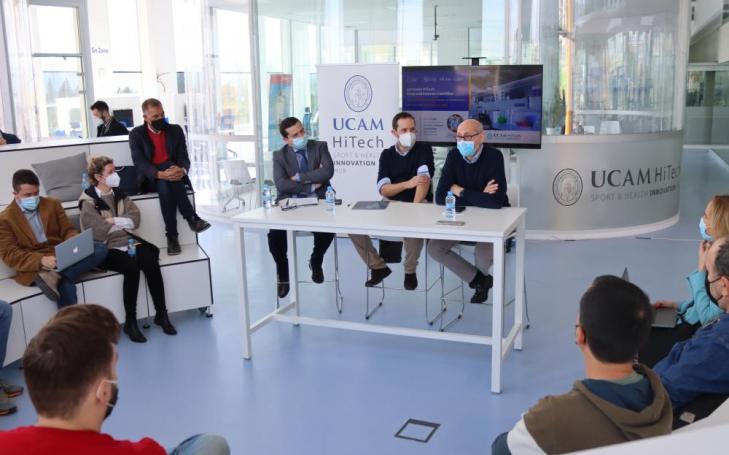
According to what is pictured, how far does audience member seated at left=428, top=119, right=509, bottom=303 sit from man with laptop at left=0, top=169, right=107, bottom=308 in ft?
7.91

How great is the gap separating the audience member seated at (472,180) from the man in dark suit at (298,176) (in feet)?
3.52

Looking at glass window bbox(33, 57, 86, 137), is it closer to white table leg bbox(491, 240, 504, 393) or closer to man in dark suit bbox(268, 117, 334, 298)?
man in dark suit bbox(268, 117, 334, 298)

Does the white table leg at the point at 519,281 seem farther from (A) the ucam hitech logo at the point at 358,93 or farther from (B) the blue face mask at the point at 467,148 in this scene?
(A) the ucam hitech logo at the point at 358,93

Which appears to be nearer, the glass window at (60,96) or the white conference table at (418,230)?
the white conference table at (418,230)

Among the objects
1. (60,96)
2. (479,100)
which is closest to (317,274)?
(479,100)

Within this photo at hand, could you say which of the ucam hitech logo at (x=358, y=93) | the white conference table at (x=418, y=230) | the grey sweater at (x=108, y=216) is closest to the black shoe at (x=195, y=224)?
the grey sweater at (x=108, y=216)

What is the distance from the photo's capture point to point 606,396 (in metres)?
1.73

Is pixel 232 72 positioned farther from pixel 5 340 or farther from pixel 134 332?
pixel 5 340

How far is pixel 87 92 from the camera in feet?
35.1

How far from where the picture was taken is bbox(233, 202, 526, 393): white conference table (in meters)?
3.85

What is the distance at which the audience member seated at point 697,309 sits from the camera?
3.09m

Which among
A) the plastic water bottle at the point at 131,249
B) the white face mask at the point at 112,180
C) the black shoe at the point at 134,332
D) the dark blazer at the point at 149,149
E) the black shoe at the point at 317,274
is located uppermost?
the dark blazer at the point at 149,149

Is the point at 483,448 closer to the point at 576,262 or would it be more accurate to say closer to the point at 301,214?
the point at 301,214

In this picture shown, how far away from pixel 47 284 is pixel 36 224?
0.44m
